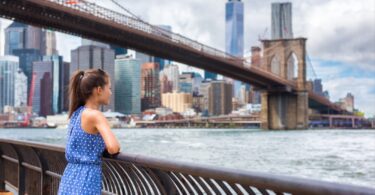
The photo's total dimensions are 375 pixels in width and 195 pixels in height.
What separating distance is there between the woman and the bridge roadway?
112ft

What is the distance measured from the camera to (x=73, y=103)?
282 centimetres

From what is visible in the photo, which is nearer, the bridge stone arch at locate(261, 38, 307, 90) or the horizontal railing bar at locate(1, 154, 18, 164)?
the horizontal railing bar at locate(1, 154, 18, 164)

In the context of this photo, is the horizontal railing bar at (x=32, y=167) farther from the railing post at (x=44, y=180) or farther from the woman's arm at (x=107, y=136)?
the woman's arm at (x=107, y=136)

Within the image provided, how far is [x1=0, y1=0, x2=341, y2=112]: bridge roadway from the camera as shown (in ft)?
123

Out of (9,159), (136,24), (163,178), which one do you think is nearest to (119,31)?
(136,24)

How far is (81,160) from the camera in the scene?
9.10 feet

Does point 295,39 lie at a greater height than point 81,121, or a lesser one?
greater

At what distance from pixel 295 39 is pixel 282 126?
54.9 feet

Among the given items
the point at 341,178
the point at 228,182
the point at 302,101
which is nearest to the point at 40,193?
the point at 228,182

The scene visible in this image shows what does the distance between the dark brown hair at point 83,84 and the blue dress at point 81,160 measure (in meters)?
0.04

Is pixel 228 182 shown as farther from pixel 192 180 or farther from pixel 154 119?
pixel 154 119

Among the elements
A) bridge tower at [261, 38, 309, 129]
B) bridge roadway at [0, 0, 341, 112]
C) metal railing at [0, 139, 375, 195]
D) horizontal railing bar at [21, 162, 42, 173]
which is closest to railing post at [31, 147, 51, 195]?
metal railing at [0, 139, 375, 195]

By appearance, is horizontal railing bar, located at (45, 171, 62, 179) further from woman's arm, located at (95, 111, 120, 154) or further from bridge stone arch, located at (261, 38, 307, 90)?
bridge stone arch, located at (261, 38, 307, 90)

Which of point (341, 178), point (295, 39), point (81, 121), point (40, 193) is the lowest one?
point (341, 178)
